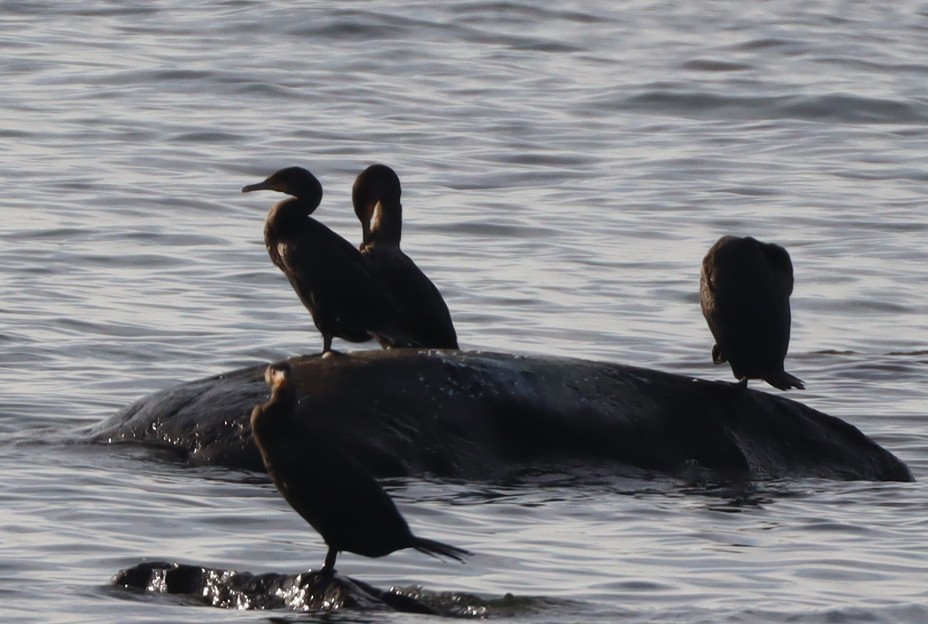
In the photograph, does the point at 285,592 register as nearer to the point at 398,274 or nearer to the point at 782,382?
the point at 398,274

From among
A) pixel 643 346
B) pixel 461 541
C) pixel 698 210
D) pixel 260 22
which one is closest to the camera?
pixel 461 541

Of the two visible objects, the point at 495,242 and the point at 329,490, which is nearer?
the point at 329,490

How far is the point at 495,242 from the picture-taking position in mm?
15047

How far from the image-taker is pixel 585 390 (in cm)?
895

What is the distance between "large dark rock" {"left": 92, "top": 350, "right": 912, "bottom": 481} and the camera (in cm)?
865

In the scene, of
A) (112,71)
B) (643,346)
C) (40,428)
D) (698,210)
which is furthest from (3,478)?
(112,71)

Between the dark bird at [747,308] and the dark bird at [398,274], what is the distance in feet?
3.59

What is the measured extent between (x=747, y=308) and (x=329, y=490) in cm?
317

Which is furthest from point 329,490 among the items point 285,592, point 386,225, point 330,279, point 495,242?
point 495,242

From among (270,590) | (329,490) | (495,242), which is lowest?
(495,242)

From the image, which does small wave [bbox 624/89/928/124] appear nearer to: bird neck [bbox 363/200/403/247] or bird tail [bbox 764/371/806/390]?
bird neck [bbox 363/200/403/247]

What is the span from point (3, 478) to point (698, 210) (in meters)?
8.59

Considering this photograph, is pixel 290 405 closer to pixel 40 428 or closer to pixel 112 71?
pixel 40 428

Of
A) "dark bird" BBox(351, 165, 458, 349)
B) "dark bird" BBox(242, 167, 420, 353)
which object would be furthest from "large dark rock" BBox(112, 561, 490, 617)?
"dark bird" BBox(351, 165, 458, 349)
